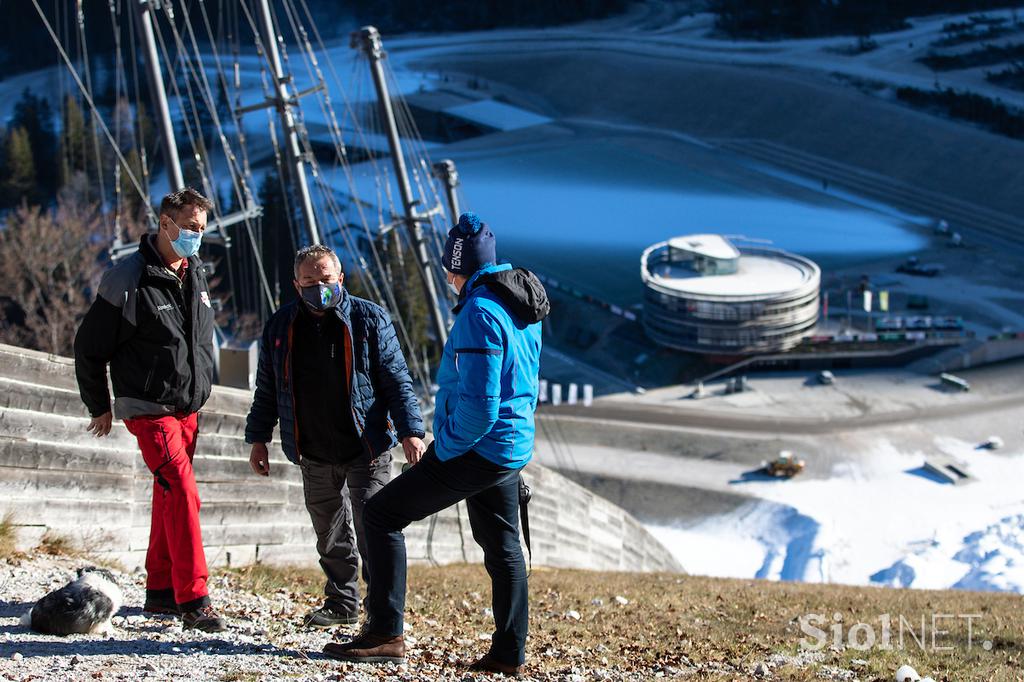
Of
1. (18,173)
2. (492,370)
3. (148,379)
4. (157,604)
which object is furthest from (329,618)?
(18,173)

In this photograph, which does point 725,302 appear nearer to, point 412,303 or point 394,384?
point 412,303

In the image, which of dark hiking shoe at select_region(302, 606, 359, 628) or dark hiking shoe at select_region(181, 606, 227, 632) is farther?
A: dark hiking shoe at select_region(302, 606, 359, 628)

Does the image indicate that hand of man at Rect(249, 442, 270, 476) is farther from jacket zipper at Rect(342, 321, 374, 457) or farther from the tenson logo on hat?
the tenson logo on hat

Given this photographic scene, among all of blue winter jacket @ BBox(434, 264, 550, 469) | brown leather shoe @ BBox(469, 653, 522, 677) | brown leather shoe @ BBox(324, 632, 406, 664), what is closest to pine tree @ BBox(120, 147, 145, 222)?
brown leather shoe @ BBox(324, 632, 406, 664)

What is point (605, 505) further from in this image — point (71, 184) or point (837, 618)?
point (71, 184)

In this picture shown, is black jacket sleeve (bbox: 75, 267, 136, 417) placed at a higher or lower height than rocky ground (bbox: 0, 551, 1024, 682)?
higher

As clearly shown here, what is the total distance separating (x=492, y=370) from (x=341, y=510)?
67.0 inches

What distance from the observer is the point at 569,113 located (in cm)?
8650

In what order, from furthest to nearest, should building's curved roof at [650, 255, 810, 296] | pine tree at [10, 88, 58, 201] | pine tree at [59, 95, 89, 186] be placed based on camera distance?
1. pine tree at [10, 88, 58, 201]
2. pine tree at [59, 95, 89, 186]
3. building's curved roof at [650, 255, 810, 296]

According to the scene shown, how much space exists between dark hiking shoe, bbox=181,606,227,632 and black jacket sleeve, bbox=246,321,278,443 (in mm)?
881

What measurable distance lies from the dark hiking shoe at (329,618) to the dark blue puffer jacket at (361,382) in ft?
2.93

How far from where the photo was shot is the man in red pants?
6074 millimetres

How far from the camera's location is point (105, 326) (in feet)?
19.9

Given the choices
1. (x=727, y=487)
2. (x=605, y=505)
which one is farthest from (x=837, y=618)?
(x=727, y=487)
